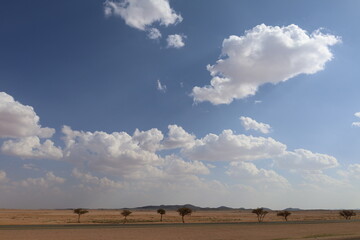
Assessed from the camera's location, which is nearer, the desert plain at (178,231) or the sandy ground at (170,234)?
the sandy ground at (170,234)

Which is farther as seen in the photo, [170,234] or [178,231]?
[178,231]

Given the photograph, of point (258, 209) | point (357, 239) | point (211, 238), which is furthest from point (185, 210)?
point (357, 239)

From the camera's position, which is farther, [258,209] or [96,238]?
[258,209]

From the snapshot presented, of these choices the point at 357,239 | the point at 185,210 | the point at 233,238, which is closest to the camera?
the point at 357,239

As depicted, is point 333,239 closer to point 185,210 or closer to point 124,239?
point 124,239

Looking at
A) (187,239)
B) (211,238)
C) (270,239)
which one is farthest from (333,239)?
(187,239)

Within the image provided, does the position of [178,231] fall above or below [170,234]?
above

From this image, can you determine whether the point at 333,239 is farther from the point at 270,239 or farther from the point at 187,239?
the point at 187,239

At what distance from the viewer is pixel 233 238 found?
41.7 metres

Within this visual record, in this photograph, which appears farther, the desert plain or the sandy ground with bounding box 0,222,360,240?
the desert plain

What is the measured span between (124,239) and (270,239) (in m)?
17.8

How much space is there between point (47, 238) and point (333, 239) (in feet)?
112

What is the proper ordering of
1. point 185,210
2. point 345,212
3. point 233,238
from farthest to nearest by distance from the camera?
point 345,212 → point 185,210 → point 233,238

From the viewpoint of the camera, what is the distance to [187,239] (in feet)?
134
